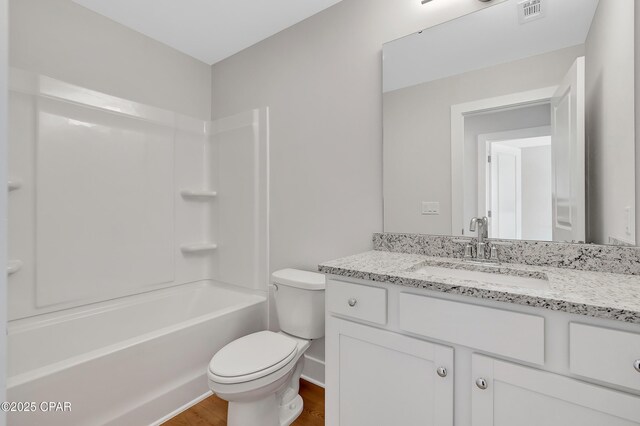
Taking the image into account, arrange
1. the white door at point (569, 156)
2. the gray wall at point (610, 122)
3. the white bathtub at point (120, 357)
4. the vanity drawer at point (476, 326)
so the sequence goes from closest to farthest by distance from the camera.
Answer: the vanity drawer at point (476, 326), the gray wall at point (610, 122), the white door at point (569, 156), the white bathtub at point (120, 357)

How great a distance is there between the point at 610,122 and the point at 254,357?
1.79 meters

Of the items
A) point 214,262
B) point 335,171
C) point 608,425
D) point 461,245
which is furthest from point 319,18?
point 608,425

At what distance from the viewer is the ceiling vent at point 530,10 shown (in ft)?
4.24

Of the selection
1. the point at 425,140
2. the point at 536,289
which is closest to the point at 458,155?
the point at 425,140

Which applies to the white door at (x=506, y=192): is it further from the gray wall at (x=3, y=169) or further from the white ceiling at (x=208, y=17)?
the gray wall at (x=3, y=169)

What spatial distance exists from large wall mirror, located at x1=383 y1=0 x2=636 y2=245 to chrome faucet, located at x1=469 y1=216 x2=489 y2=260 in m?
0.03

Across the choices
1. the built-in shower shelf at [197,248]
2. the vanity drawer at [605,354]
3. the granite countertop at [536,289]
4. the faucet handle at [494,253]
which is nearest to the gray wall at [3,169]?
the granite countertop at [536,289]

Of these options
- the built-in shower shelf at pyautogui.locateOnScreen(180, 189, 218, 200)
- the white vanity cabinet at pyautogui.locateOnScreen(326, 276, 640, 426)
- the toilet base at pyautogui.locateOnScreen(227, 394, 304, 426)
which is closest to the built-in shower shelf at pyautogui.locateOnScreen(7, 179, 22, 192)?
the built-in shower shelf at pyautogui.locateOnScreen(180, 189, 218, 200)

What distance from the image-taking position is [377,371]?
1126 millimetres

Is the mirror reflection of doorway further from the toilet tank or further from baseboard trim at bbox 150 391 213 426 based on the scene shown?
baseboard trim at bbox 150 391 213 426

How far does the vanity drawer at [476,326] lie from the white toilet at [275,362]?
0.74 metres

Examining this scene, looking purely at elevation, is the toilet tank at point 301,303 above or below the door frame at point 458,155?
below

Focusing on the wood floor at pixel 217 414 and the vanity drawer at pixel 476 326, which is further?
the wood floor at pixel 217 414

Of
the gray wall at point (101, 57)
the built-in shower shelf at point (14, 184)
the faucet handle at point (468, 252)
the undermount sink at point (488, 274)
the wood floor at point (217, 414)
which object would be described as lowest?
the wood floor at point (217, 414)
